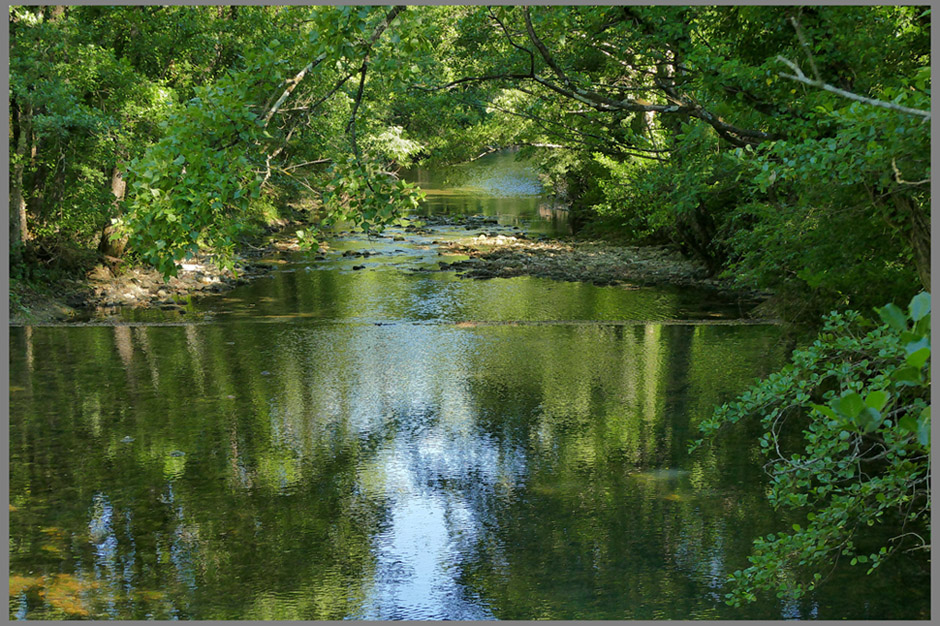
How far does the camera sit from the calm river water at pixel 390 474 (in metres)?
5.96

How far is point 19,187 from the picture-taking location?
15.5 meters

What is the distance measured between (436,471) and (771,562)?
4.61 m

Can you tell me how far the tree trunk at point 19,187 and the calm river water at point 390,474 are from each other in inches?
105

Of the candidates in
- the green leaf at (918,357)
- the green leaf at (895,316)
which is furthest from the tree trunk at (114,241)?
the green leaf at (918,357)

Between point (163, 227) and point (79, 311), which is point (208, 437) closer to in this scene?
point (163, 227)

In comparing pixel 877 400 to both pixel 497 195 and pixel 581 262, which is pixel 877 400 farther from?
pixel 497 195

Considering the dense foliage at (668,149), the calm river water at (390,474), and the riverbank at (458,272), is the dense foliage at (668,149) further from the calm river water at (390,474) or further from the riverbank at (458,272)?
the calm river water at (390,474)

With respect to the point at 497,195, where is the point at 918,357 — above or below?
below

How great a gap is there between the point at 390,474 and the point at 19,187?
10.4 metres

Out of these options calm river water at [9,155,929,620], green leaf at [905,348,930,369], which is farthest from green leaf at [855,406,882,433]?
calm river water at [9,155,929,620]

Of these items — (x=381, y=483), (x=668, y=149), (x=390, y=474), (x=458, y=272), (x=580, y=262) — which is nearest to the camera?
(x=381, y=483)

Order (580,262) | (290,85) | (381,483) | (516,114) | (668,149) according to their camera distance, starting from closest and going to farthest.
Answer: (290,85) < (381,483) < (516,114) < (668,149) < (580,262)

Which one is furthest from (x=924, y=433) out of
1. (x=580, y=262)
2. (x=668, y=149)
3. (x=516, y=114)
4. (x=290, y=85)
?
(x=580, y=262)

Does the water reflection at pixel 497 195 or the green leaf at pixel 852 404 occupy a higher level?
the water reflection at pixel 497 195
